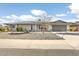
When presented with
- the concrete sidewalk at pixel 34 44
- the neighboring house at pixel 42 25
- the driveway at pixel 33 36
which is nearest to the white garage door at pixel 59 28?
the neighboring house at pixel 42 25

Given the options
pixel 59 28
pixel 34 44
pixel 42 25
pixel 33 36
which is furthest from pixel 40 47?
Result: pixel 59 28

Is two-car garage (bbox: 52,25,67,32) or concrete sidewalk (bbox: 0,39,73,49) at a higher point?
two-car garage (bbox: 52,25,67,32)

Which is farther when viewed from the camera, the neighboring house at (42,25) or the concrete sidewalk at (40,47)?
the neighboring house at (42,25)

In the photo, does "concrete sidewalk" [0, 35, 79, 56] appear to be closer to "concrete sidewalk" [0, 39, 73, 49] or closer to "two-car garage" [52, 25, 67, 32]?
"concrete sidewalk" [0, 39, 73, 49]

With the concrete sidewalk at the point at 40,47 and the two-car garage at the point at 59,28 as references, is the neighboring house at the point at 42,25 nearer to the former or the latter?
the two-car garage at the point at 59,28

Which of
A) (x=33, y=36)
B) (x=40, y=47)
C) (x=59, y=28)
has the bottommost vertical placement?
(x=40, y=47)

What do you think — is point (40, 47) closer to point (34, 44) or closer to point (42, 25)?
point (34, 44)

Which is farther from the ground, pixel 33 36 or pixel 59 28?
pixel 59 28

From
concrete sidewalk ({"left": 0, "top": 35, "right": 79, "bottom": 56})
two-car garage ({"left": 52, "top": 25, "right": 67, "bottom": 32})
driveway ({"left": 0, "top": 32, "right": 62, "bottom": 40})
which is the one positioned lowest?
concrete sidewalk ({"left": 0, "top": 35, "right": 79, "bottom": 56})

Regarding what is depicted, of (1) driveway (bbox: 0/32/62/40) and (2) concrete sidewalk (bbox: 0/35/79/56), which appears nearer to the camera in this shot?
(2) concrete sidewalk (bbox: 0/35/79/56)

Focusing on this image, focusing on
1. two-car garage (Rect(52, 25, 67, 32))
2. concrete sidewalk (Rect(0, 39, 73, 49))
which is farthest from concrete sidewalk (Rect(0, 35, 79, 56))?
two-car garage (Rect(52, 25, 67, 32))

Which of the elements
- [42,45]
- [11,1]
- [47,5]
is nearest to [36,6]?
[47,5]

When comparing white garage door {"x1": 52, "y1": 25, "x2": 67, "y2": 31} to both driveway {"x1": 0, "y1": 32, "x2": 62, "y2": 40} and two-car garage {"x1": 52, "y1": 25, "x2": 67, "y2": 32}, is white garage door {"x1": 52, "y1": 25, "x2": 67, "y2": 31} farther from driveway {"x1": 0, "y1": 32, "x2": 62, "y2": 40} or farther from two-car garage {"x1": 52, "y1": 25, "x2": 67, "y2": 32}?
driveway {"x1": 0, "y1": 32, "x2": 62, "y2": 40}

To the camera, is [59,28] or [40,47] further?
[59,28]
